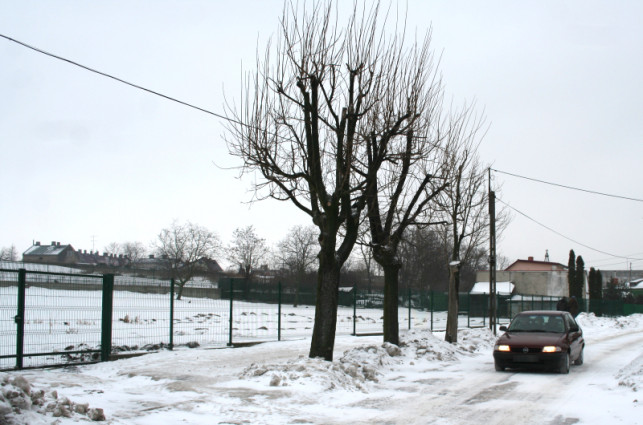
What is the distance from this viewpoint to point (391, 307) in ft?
51.1

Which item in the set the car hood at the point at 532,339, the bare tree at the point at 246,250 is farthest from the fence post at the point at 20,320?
the bare tree at the point at 246,250

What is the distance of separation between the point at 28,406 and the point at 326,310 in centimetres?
656

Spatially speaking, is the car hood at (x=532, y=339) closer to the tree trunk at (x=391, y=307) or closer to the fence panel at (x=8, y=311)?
the tree trunk at (x=391, y=307)

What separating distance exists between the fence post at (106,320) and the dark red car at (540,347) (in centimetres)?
863

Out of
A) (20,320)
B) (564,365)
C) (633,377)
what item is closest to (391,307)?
(564,365)

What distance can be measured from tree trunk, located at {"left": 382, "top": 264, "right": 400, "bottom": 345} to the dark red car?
274cm

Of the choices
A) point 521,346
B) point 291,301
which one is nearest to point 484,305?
point 291,301

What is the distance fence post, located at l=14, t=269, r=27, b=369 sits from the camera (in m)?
11.7

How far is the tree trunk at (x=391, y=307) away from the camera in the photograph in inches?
611

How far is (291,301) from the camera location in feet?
86.7

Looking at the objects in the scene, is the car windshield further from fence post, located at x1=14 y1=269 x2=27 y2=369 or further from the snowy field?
fence post, located at x1=14 y1=269 x2=27 y2=369

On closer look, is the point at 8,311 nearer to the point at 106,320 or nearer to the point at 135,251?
the point at 106,320

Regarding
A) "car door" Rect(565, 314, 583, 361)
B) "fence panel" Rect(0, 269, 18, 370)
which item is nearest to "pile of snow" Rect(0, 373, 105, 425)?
"fence panel" Rect(0, 269, 18, 370)

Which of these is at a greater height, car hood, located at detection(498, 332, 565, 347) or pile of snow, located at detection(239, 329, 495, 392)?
car hood, located at detection(498, 332, 565, 347)
